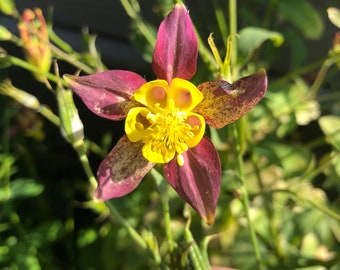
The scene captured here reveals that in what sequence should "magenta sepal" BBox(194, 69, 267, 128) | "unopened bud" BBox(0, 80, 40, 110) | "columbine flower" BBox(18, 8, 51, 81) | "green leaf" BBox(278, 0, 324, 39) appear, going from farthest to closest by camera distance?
1. "green leaf" BBox(278, 0, 324, 39)
2. "columbine flower" BBox(18, 8, 51, 81)
3. "unopened bud" BBox(0, 80, 40, 110)
4. "magenta sepal" BBox(194, 69, 267, 128)

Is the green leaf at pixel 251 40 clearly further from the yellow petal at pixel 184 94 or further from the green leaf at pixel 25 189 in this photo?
the green leaf at pixel 25 189

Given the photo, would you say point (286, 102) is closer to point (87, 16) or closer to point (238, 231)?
point (238, 231)

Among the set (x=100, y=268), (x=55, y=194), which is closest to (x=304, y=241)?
(x=100, y=268)

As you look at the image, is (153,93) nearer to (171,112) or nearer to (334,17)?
(171,112)

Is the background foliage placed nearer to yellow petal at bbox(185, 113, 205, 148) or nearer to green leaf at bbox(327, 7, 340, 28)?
green leaf at bbox(327, 7, 340, 28)

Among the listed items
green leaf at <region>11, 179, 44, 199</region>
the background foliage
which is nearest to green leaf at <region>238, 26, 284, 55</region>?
the background foliage

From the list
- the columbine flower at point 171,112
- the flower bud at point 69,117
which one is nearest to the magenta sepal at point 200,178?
the columbine flower at point 171,112

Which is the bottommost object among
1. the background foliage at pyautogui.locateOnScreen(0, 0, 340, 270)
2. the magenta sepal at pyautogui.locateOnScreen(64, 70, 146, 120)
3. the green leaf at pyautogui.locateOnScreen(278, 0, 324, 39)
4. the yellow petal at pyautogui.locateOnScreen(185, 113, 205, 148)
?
the background foliage at pyautogui.locateOnScreen(0, 0, 340, 270)
